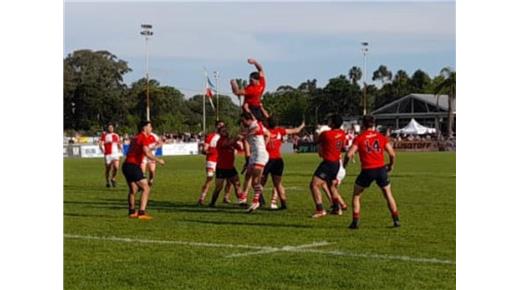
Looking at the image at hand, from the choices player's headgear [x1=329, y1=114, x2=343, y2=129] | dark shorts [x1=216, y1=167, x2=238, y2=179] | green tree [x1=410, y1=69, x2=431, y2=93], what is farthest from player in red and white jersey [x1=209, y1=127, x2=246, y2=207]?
green tree [x1=410, y1=69, x2=431, y2=93]

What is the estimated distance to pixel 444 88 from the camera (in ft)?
323

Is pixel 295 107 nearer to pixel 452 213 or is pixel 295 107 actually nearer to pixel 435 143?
pixel 435 143

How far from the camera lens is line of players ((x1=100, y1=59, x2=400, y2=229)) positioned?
1361 cm

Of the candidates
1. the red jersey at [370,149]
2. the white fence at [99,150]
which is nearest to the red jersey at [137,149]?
the red jersey at [370,149]

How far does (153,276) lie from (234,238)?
335 centimetres

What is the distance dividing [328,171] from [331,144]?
0.52 metres

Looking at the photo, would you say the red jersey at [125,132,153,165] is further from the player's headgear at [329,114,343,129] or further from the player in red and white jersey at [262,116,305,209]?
the player's headgear at [329,114,343,129]

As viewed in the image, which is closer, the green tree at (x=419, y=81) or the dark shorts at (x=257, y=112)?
the dark shorts at (x=257, y=112)

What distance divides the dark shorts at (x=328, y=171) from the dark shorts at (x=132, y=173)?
338 cm

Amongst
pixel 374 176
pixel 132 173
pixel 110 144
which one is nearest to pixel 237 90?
pixel 132 173

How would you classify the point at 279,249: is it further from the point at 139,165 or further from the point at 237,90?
the point at 237,90

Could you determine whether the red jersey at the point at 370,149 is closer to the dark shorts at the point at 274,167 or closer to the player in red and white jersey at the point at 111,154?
the dark shorts at the point at 274,167

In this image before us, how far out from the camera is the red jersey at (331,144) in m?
15.6

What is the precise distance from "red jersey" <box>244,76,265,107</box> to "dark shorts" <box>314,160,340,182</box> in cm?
252
